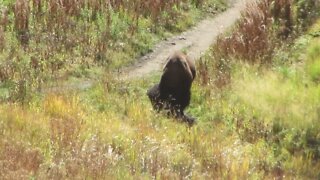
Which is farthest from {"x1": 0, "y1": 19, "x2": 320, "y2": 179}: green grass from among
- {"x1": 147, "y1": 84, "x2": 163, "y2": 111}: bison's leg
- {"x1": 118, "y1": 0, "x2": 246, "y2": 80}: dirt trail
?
{"x1": 118, "y1": 0, "x2": 246, "y2": 80}: dirt trail

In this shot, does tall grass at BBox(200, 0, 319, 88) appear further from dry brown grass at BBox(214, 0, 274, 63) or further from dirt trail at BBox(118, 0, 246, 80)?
dirt trail at BBox(118, 0, 246, 80)

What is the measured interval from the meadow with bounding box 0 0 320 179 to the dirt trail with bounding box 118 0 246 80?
2.07 feet

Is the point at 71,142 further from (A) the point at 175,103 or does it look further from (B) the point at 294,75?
(B) the point at 294,75

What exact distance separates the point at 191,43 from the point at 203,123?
15.8 ft

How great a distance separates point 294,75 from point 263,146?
1559 mm

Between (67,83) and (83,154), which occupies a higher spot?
(83,154)

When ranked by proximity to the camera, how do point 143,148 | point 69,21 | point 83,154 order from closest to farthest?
1. point 83,154
2. point 143,148
3. point 69,21

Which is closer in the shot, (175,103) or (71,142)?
(71,142)

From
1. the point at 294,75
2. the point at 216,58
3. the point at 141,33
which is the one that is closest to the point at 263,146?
the point at 294,75

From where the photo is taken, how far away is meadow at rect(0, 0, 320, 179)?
8.07 metres

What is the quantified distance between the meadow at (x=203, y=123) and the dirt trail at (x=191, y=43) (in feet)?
2.07

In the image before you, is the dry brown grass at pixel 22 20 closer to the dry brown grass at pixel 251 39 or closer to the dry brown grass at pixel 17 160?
the dry brown grass at pixel 251 39

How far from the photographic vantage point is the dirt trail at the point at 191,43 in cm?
1404

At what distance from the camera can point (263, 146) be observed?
33.2 feet
